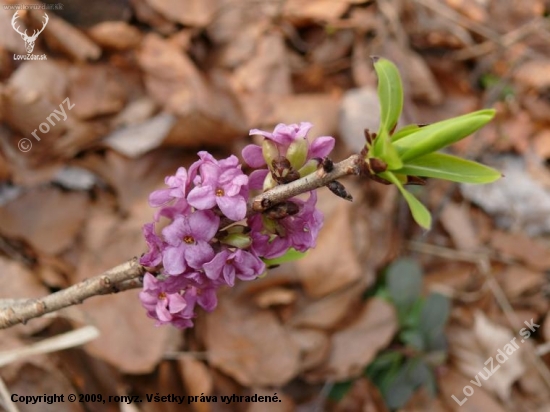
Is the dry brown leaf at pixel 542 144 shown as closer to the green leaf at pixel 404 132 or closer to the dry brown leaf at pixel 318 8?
the dry brown leaf at pixel 318 8

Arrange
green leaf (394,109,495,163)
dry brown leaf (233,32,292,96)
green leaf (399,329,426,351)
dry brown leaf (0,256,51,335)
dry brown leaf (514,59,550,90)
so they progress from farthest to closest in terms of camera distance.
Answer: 1. dry brown leaf (514,59,550,90)
2. dry brown leaf (233,32,292,96)
3. green leaf (399,329,426,351)
4. dry brown leaf (0,256,51,335)
5. green leaf (394,109,495,163)

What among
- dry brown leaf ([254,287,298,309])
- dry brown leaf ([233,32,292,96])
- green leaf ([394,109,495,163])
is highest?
green leaf ([394,109,495,163])

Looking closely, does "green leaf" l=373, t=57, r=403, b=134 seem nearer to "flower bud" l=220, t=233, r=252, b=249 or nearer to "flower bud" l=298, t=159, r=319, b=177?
"flower bud" l=298, t=159, r=319, b=177

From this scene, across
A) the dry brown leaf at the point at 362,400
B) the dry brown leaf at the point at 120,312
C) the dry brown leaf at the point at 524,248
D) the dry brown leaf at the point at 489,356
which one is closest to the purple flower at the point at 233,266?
the dry brown leaf at the point at 120,312

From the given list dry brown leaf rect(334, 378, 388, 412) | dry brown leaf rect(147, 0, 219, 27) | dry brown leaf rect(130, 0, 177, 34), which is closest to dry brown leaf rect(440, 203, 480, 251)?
dry brown leaf rect(334, 378, 388, 412)

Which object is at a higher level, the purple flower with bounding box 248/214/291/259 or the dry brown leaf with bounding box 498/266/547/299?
the purple flower with bounding box 248/214/291/259

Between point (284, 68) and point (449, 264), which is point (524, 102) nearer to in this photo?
point (449, 264)

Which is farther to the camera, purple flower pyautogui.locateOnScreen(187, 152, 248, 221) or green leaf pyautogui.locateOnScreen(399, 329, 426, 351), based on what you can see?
green leaf pyautogui.locateOnScreen(399, 329, 426, 351)
